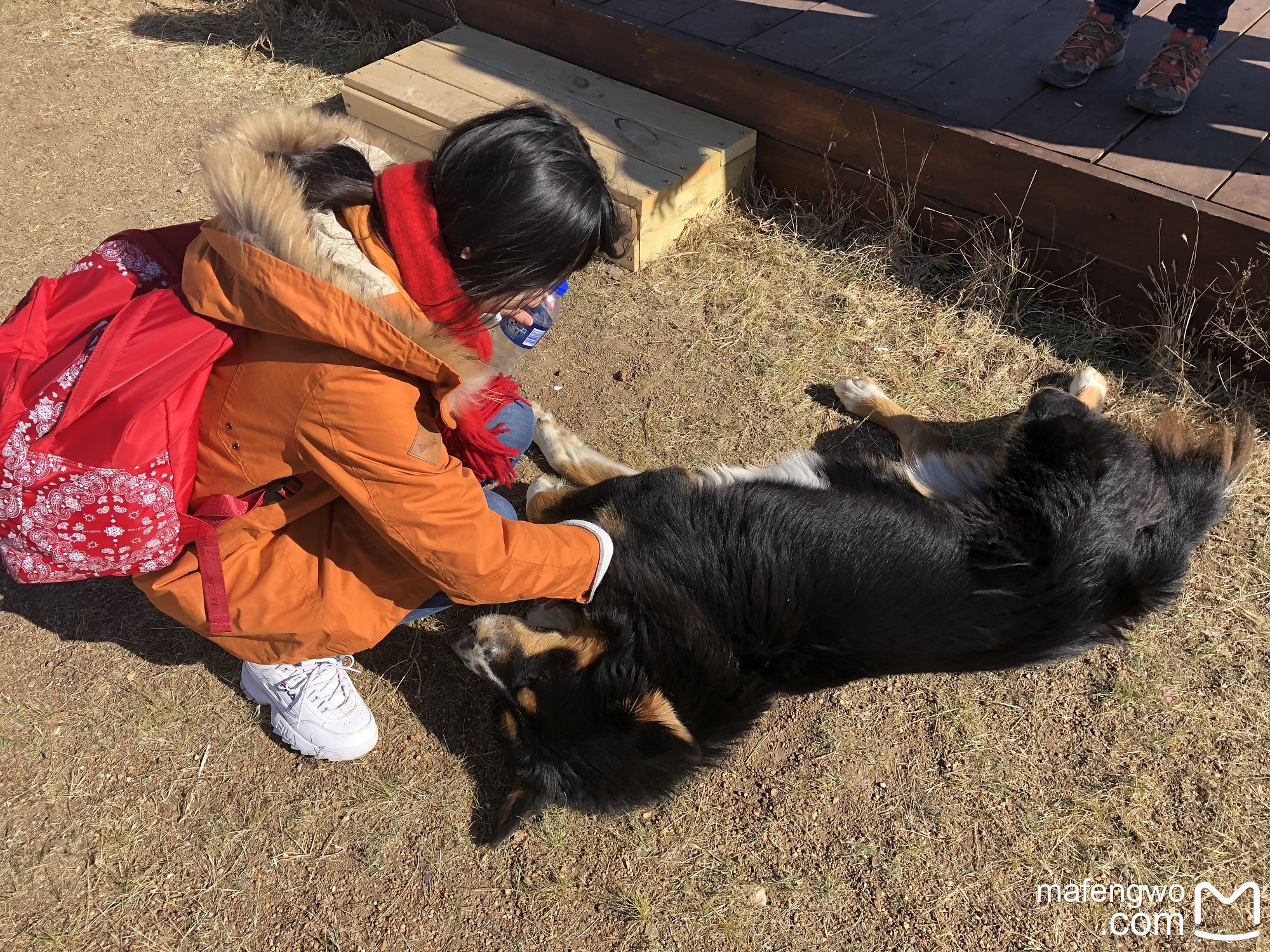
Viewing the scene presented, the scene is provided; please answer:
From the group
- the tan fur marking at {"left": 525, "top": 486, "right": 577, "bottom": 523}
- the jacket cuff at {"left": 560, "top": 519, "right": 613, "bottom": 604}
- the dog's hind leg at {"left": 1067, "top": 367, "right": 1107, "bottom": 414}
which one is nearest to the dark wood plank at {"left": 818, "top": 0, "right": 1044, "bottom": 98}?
the dog's hind leg at {"left": 1067, "top": 367, "right": 1107, "bottom": 414}

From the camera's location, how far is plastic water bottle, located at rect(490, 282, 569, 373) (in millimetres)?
2150

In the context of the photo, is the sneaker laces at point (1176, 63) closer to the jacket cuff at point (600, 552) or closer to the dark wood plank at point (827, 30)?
the dark wood plank at point (827, 30)

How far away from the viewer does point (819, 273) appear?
12.4ft

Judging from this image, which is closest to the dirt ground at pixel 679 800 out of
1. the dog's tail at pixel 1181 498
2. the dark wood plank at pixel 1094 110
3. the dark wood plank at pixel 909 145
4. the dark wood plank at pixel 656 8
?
the dog's tail at pixel 1181 498

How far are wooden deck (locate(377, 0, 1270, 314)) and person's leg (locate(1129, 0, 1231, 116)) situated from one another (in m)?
0.07

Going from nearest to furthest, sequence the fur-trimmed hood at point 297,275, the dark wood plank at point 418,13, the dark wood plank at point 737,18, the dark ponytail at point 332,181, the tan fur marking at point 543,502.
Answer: the fur-trimmed hood at point 297,275, the dark ponytail at point 332,181, the tan fur marking at point 543,502, the dark wood plank at point 737,18, the dark wood plank at point 418,13

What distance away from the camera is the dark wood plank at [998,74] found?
3.50 meters

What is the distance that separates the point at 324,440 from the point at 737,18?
3.32m

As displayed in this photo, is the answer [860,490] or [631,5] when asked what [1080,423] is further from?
[631,5]

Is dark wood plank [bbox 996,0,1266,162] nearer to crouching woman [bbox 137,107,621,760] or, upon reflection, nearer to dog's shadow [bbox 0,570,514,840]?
crouching woman [bbox 137,107,621,760]

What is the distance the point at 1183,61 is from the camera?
132 inches

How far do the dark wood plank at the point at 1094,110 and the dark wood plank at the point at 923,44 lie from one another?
1.60ft

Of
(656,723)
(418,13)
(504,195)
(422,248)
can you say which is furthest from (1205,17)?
(418,13)

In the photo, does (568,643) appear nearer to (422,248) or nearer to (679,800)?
(679,800)
